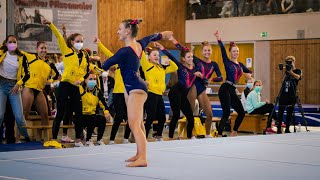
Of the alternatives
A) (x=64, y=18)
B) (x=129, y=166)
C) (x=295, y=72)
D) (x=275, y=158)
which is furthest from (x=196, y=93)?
(x=64, y=18)

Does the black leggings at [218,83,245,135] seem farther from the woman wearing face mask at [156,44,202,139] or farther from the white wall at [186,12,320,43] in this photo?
the white wall at [186,12,320,43]

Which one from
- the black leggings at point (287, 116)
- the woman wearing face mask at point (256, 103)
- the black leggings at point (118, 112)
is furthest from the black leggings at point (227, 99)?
the black leggings at point (118, 112)

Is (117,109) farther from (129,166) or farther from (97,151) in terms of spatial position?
(129,166)

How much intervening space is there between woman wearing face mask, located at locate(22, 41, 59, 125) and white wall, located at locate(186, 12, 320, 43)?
36.6ft

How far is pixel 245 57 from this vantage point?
21750mm

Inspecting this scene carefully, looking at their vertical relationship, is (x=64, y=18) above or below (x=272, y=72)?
above

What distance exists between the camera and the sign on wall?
718 inches

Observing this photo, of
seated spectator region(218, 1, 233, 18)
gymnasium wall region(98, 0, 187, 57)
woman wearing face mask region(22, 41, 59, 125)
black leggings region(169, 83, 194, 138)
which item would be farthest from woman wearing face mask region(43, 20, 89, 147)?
seated spectator region(218, 1, 233, 18)

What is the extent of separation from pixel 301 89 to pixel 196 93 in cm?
1012

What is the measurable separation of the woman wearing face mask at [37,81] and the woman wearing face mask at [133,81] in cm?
361

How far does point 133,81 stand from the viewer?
6941mm

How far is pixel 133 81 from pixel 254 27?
1462 cm

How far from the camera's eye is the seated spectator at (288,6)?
20.1 meters

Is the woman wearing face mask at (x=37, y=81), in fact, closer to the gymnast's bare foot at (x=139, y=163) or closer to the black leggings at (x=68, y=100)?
the black leggings at (x=68, y=100)
